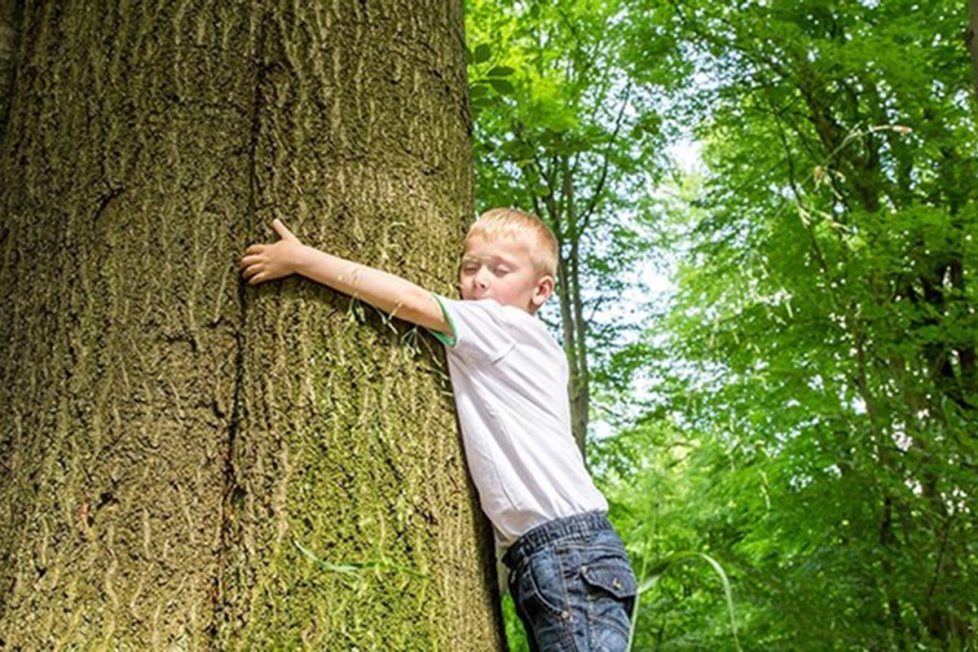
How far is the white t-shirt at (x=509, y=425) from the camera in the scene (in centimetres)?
223

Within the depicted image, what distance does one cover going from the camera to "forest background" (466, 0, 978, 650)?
600cm

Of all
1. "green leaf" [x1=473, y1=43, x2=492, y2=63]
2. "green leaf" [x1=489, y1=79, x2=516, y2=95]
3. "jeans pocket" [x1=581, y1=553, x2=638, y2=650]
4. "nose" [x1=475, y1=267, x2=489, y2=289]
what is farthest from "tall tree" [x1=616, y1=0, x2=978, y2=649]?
"jeans pocket" [x1=581, y1=553, x2=638, y2=650]

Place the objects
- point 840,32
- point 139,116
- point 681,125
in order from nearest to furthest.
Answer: point 139,116 < point 840,32 < point 681,125

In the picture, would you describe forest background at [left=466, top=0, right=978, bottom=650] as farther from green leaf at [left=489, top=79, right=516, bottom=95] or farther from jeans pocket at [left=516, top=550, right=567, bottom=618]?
jeans pocket at [left=516, top=550, right=567, bottom=618]

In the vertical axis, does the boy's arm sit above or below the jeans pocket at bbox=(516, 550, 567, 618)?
above

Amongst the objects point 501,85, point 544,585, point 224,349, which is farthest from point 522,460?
point 501,85

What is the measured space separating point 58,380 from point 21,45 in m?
0.95

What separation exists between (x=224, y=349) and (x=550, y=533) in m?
0.83

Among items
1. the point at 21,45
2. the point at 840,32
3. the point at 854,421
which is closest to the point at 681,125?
the point at 840,32

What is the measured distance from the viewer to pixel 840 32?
908 centimetres

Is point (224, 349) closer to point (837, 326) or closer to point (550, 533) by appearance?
point (550, 533)

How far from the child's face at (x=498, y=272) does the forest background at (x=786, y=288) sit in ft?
7.81

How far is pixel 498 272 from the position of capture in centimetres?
248

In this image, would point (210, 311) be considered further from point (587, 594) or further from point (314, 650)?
point (587, 594)
